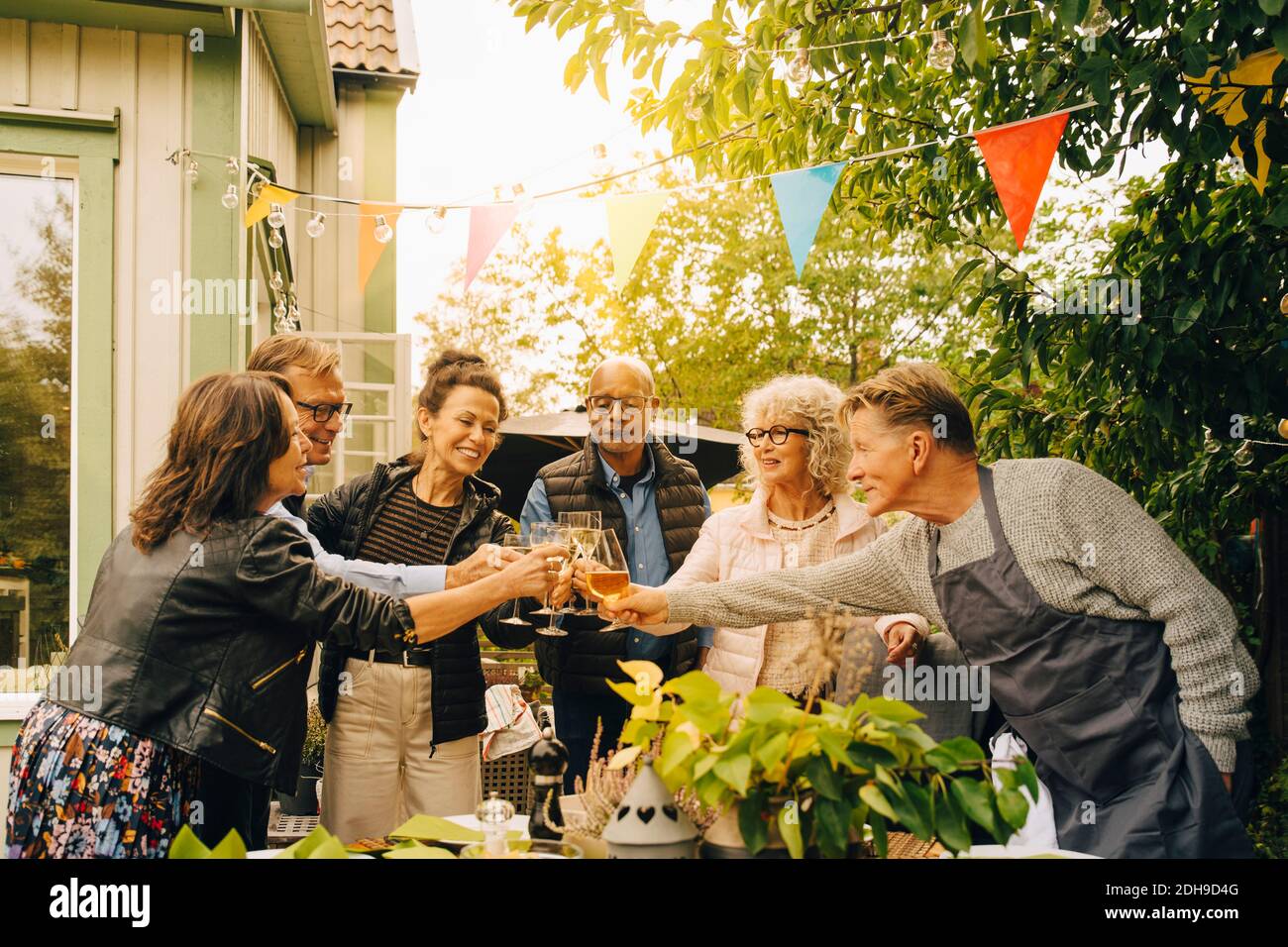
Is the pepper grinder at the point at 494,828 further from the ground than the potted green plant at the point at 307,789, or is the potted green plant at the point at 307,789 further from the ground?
the pepper grinder at the point at 494,828

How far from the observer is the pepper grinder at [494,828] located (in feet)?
5.55

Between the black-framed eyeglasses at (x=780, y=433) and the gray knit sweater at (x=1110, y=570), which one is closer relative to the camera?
the gray knit sweater at (x=1110, y=570)

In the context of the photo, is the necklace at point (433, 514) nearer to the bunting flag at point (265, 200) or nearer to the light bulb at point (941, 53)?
the bunting flag at point (265, 200)

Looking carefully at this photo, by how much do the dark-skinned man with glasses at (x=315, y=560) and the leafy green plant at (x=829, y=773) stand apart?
3.77ft

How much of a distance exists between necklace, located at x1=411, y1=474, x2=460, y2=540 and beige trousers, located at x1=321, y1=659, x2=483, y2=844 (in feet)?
1.32

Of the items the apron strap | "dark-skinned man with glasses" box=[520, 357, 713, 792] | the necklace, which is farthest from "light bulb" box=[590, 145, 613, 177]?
the apron strap

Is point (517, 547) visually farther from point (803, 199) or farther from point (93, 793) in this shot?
point (803, 199)

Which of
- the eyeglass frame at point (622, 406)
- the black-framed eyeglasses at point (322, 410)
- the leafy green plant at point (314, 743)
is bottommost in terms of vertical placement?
the leafy green plant at point (314, 743)

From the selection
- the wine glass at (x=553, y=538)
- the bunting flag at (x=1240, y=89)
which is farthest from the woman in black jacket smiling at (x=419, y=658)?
the bunting flag at (x=1240, y=89)

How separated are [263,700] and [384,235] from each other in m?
2.46

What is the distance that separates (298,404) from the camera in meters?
3.07

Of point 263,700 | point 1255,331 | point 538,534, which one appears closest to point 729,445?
point 1255,331

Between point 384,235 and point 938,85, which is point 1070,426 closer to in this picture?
point 938,85

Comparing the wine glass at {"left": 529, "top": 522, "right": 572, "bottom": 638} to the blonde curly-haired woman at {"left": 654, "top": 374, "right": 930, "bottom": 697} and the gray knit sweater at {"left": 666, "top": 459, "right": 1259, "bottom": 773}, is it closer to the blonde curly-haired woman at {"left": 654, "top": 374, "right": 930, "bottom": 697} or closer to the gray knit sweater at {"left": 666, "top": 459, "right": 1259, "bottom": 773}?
the blonde curly-haired woman at {"left": 654, "top": 374, "right": 930, "bottom": 697}
